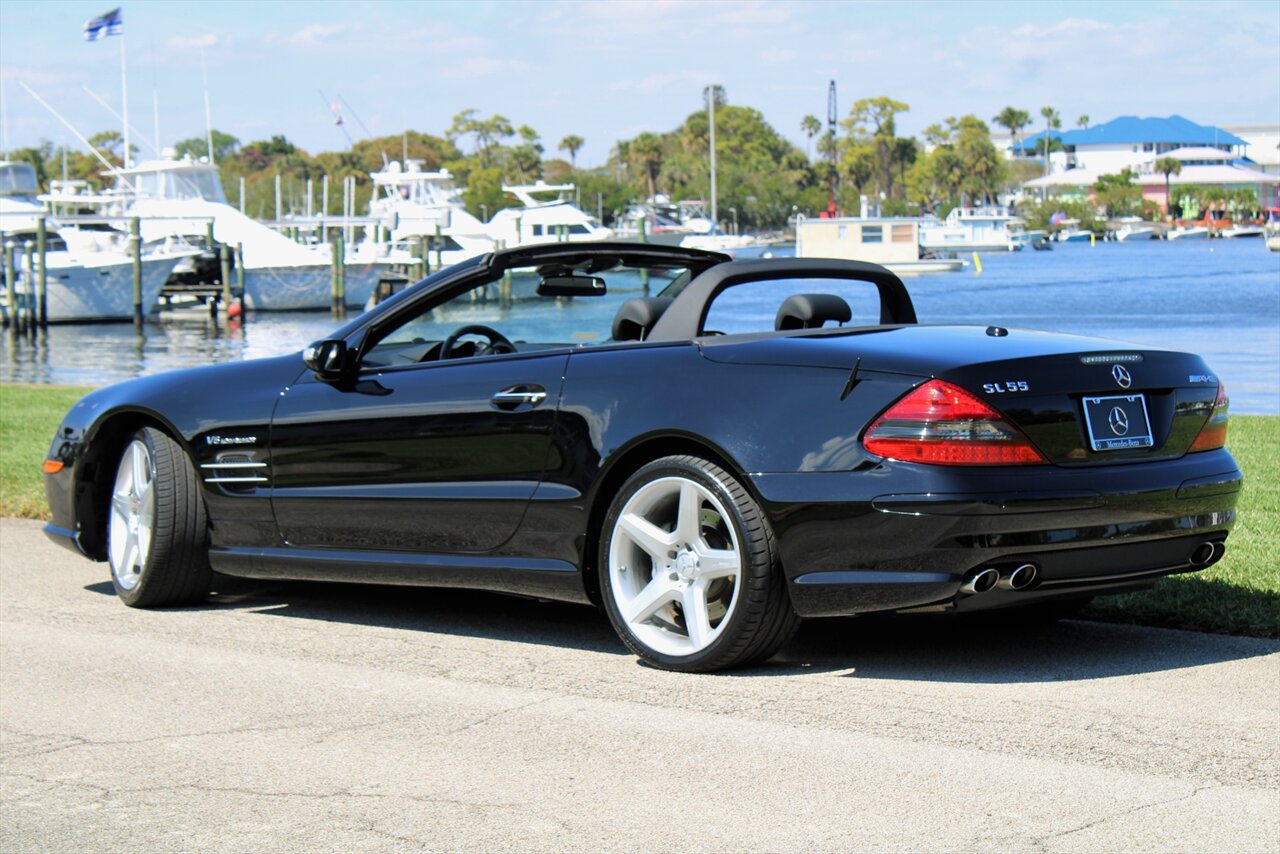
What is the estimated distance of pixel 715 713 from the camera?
488 centimetres

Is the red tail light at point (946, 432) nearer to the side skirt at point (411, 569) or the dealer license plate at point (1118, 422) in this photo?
the dealer license plate at point (1118, 422)

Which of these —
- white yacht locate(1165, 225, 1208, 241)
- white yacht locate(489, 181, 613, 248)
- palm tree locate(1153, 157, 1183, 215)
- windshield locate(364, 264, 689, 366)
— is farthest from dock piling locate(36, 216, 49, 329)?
palm tree locate(1153, 157, 1183, 215)

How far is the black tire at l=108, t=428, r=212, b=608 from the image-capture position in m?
6.78

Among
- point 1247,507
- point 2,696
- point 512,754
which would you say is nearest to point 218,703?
point 2,696

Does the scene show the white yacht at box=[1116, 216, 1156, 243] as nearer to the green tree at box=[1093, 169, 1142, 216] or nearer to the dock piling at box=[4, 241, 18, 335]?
the green tree at box=[1093, 169, 1142, 216]

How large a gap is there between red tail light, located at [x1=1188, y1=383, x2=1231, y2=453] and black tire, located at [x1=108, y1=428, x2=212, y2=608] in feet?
12.5

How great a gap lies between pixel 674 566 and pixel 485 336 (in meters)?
1.46

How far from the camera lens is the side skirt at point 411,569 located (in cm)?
571

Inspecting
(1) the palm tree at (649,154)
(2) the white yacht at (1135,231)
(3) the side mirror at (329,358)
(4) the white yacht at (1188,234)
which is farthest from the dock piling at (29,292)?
(4) the white yacht at (1188,234)

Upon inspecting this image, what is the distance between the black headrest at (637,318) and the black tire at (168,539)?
1.94m

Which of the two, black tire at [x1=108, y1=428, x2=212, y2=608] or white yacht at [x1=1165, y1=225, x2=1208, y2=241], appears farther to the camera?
white yacht at [x1=1165, y1=225, x2=1208, y2=241]

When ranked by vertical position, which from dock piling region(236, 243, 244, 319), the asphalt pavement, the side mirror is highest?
dock piling region(236, 243, 244, 319)

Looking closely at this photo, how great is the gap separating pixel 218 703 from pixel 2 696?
753mm

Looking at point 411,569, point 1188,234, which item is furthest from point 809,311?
point 1188,234
